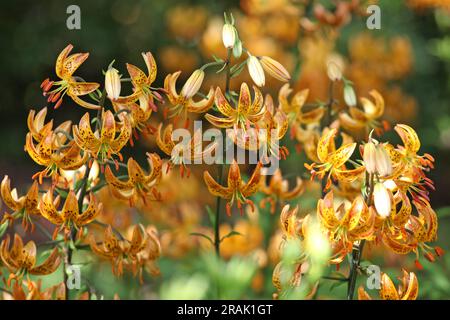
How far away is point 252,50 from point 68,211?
2194 mm

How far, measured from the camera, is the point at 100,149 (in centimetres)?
144

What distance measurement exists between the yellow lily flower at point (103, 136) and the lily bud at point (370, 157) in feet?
1.52

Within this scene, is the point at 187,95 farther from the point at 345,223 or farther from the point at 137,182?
the point at 345,223

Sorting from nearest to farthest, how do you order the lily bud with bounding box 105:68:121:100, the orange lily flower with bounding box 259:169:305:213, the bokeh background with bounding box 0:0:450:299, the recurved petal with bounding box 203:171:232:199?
the lily bud with bounding box 105:68:121:100 < the recurved petal with bounding box 203:171:232:199 < the orange lily flower with bounding box 259:169:305:213 < the bokeh background with bounding box 0:0:450:299

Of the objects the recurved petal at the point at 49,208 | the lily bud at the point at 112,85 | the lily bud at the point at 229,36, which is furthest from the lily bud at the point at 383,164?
the recurved petal at the point at 49,208

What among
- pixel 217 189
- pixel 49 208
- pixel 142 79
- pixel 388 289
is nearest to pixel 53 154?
pixel 49 208

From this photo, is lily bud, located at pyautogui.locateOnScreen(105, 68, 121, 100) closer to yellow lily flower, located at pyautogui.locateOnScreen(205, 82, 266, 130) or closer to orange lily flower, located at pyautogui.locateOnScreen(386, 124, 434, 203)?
yellow lily flower, located at pyautogui.locateOnScreen(205, 82, 266, 130)

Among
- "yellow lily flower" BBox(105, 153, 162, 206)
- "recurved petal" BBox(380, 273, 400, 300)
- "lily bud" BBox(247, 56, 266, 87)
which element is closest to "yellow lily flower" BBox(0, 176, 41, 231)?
"yellow lily flower" BBox(105, 153, 162, 206)

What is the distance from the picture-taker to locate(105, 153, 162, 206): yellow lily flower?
151cm

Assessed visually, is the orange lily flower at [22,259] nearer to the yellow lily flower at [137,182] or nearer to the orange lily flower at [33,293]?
the orange lily flower at [33,293]

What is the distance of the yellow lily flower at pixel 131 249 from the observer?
155cm

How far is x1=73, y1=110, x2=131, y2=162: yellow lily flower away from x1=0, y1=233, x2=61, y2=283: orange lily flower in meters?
0.27

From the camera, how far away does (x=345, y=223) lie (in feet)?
4.51
